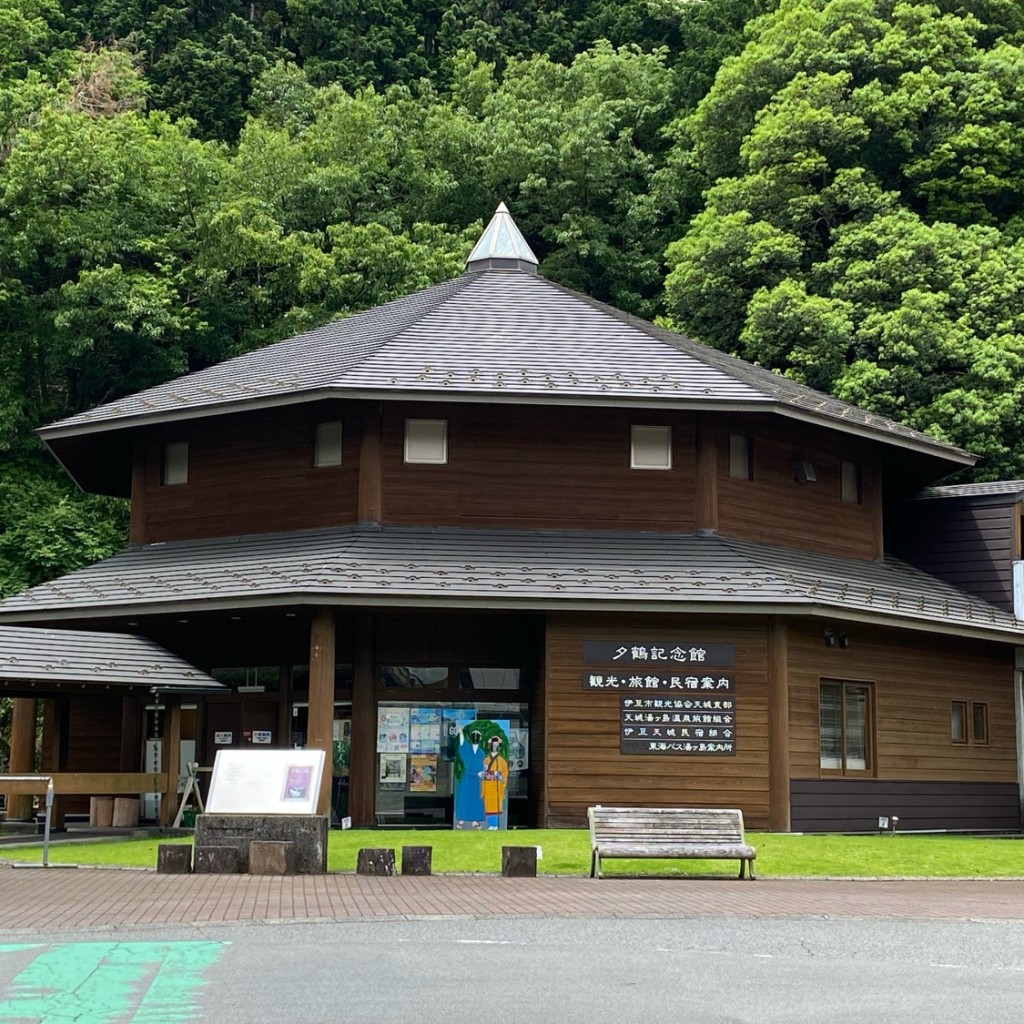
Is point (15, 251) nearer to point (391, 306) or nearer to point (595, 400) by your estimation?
point (391, 306)

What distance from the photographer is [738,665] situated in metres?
22.9

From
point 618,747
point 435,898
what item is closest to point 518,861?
point 435,898

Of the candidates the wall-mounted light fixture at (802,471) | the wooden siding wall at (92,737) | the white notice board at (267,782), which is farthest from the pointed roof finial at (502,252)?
the white notice board at (267,782)

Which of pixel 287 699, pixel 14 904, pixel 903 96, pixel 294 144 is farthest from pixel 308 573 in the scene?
pixel 294 144

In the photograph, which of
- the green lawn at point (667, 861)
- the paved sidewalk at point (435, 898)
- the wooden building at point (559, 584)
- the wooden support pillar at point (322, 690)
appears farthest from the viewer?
the wooden building at point (559, 584)

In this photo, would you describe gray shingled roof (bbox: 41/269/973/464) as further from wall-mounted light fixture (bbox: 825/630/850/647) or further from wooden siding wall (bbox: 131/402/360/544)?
wall-mounted light fixture (bbox: 825/630/850/647)

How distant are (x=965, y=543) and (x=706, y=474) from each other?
22.6 feet

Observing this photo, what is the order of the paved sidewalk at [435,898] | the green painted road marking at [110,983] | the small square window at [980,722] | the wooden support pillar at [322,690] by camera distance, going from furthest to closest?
the small square window at [980,722] < the wooden support pillar at [322,690] < the paved sidewalk at [435,898] < the green painted road marking at [110,983]

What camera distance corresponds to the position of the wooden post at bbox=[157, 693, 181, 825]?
22438mm

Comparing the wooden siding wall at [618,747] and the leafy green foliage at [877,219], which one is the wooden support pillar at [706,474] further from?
the leafy green foliage at [877,219]

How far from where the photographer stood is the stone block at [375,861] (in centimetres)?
1712

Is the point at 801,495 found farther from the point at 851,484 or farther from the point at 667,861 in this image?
the point at 667,861

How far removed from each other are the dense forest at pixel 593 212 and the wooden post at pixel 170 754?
14.3 metres

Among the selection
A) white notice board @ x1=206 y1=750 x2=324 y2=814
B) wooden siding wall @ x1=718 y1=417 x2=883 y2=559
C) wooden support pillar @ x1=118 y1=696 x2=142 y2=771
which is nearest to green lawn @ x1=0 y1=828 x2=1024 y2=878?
white notice board @ x1=206 y1=750 x2=324 y2=814
